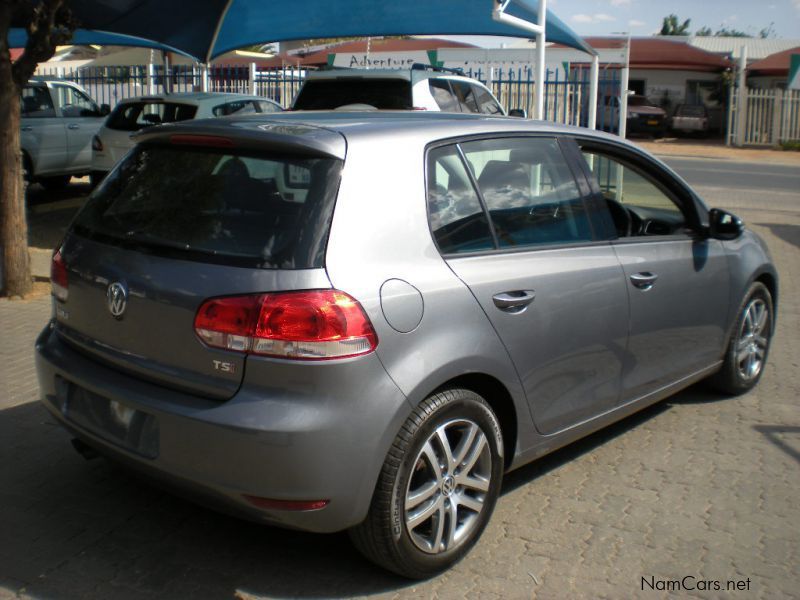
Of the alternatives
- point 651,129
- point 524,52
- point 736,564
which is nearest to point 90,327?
point 736,564

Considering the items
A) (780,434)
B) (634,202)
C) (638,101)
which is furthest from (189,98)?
(638,101)

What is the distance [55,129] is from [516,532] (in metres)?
12.7

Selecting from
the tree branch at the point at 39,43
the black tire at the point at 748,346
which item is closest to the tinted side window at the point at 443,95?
the tree branch at the point at 39,43

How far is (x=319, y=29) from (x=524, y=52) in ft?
11.6

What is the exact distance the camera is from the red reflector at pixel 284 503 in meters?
3.11

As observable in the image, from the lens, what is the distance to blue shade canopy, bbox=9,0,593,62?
499 inches

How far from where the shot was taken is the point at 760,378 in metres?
6.14

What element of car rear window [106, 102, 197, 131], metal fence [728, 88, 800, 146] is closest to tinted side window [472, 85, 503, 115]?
car rear window [106, 102, 197, 131]

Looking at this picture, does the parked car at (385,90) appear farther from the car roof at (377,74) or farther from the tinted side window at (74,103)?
the tinted side window at (74,103)

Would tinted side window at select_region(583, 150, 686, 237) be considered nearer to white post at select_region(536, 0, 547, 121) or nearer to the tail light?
the tail light

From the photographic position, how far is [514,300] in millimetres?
3717

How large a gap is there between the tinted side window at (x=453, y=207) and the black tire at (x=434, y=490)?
617mm

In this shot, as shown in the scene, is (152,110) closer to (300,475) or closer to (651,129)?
(300,475)

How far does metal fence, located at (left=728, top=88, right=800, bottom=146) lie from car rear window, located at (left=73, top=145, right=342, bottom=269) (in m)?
31.6
